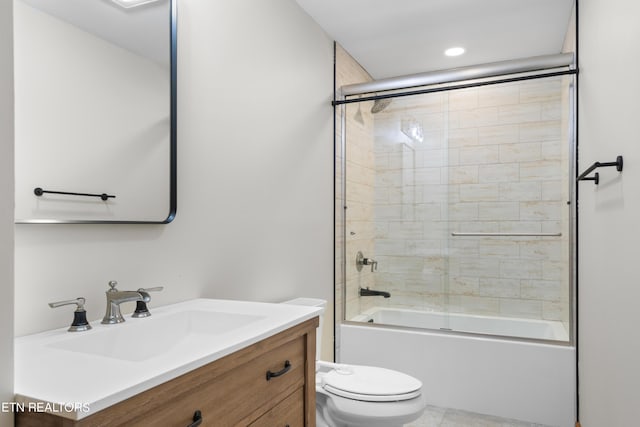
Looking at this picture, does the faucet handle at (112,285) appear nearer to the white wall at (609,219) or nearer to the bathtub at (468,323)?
the white wall at (609,219)

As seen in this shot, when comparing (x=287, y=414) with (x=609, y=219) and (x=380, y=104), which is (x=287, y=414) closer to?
(x=609, y=219)

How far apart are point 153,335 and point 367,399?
0.91m

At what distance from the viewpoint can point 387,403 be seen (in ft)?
5.75

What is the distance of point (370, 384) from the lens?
6.15 feet

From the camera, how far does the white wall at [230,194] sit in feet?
Result: 4.16

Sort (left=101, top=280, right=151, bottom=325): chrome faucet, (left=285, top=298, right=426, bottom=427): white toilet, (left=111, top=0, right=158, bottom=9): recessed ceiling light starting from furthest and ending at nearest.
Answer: (left=285, top=298, right=426, bottom=427): white toilet → (left=111, top=0, right=158, bottom=9): recessed ceiling light → (left=101, top=280, right=151, bottom=325): chrome faucet

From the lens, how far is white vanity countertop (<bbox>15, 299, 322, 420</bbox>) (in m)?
0.72

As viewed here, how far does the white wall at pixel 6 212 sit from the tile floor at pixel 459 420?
224 centimetres

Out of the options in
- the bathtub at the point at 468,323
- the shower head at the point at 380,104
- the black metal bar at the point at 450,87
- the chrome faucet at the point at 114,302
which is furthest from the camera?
the shower head at the point at 380,104

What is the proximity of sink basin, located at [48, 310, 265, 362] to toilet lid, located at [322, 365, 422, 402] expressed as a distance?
67 centimetres

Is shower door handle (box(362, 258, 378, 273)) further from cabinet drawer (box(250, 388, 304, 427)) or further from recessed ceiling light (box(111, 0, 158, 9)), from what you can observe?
recessed ceiling light (box(111, 0, 158, 9))

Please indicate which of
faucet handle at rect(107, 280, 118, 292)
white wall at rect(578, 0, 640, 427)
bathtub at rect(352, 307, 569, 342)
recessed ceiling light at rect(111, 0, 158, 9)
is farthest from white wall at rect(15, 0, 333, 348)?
white wall at rect(578, 0, 640, 427)

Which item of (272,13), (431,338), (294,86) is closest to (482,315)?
(431,338)

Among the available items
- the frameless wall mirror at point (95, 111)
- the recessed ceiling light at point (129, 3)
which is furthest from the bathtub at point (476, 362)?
the recessed ceiling light at point (129, 3)
